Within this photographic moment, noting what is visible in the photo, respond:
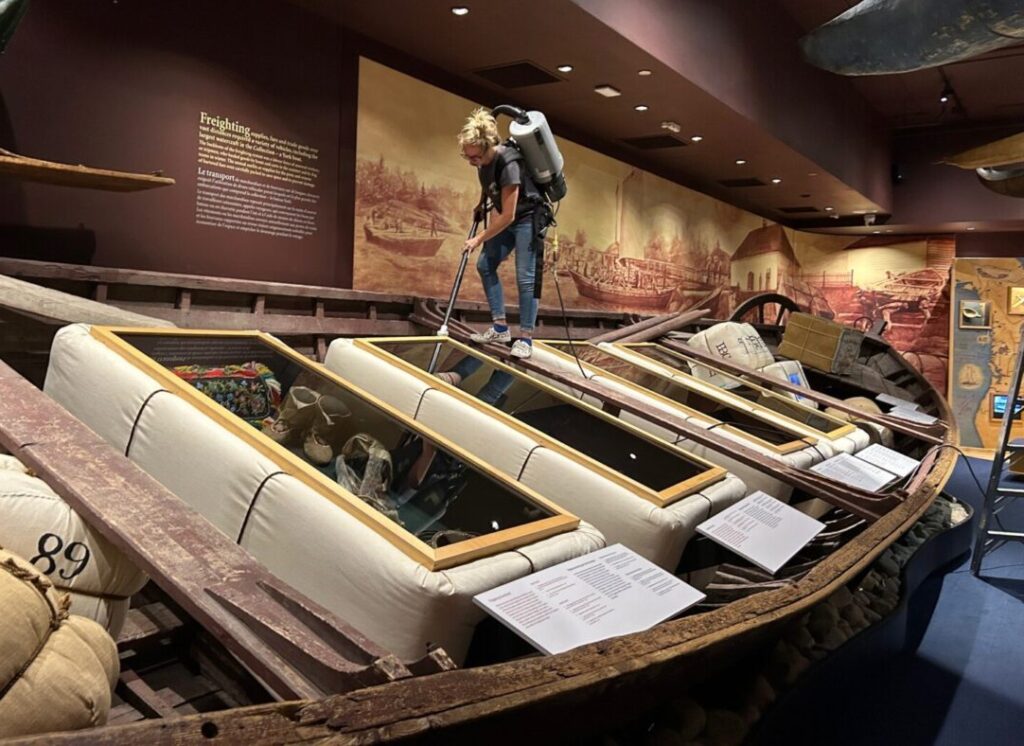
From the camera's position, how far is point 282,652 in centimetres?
140

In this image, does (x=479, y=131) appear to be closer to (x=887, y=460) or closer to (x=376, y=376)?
(x=376, y=376)

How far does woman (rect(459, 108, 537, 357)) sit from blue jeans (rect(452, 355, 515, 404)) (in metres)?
0.67

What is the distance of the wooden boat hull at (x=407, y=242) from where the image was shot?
6.21 m

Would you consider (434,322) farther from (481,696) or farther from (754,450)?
(481,696)

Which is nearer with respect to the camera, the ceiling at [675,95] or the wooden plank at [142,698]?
the wooden plank at [142,698]

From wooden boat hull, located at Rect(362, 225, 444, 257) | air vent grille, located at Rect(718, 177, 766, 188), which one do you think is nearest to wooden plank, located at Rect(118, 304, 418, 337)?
wooden boat hull, located at Rect(362, 225, 444, 257)

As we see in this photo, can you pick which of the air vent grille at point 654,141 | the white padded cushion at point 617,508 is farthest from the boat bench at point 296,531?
the air vent grille at point 654,141

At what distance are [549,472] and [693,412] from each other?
1799 millimetres

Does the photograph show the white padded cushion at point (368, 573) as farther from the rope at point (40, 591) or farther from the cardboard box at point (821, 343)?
the cardboard box at point (821, 343)

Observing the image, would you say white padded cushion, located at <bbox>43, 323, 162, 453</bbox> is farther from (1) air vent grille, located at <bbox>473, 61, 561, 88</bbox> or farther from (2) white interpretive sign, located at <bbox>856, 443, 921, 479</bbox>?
(1) air vent grille, located at <bbox>473, 61, 561, 88</bbox>

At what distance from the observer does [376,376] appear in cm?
357

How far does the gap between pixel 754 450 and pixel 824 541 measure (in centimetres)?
54

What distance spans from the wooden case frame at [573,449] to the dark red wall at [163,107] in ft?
6.20

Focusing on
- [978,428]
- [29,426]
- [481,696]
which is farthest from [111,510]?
[978,428]
